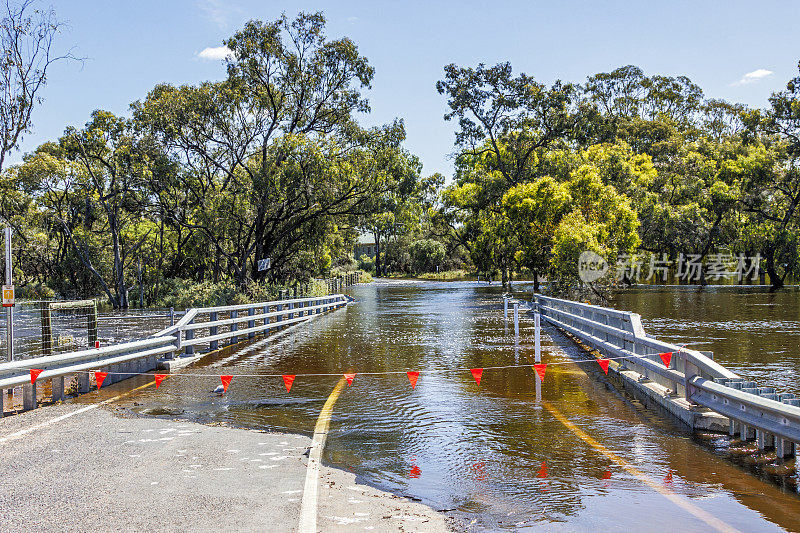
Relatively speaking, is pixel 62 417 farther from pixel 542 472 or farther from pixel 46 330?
pixel 542 472

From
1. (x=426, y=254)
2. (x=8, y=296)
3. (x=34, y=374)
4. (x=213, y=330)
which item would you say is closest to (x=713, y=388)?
(x=34, y=374)

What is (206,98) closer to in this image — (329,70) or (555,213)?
(329,70)

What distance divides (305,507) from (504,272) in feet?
184

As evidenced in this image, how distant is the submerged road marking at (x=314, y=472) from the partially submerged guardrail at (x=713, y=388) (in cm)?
405

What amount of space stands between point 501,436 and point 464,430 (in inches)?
21.3

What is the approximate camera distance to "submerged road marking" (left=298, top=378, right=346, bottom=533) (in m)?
5.30

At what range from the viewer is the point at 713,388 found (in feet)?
Result: 25.5

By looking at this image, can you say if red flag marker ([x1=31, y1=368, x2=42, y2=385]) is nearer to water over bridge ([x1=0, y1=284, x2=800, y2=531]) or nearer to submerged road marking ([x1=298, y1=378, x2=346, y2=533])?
water over bridge ([x1=0, y1=284, x2=800, y2=531])

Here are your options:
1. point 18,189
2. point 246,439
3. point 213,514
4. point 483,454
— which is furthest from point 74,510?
point 18,189

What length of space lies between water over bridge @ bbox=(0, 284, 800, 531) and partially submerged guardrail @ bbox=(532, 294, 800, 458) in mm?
25

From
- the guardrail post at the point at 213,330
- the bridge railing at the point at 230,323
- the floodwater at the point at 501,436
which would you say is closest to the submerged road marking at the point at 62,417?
the floodwater at the point at 501,436

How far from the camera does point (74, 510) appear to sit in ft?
18.5

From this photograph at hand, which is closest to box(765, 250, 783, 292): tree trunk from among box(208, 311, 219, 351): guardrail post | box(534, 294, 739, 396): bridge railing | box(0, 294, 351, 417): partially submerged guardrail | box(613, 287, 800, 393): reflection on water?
box(613, 287, 800, 393): reflection on water

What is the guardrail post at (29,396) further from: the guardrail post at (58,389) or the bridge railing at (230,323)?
the bridge railing at (230,323)
